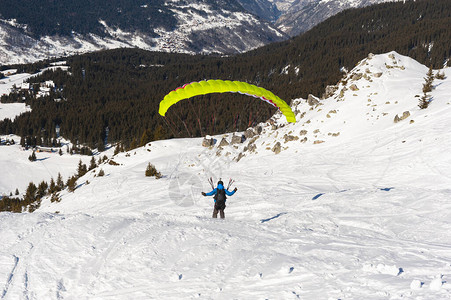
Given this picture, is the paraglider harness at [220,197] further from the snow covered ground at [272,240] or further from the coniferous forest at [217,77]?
the coniferous forest at [217,77]

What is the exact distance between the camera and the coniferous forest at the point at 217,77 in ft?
251

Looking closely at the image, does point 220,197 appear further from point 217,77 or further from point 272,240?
point 217,77

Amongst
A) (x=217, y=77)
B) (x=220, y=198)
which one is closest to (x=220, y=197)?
(x=220, y=198)

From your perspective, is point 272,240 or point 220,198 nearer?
point 272,240

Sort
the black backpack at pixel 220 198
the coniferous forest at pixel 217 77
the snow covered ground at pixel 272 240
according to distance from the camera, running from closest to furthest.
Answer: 1. the snow covered ground at pixel 272 240
2. the black backpack at pixel 220 198
3. the coniferous forest at pixel 217 77

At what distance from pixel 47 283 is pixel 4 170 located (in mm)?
Result: 64596

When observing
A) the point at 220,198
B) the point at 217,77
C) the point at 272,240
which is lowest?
the point at 272,240

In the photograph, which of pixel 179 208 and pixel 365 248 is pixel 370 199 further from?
pixel 179 208

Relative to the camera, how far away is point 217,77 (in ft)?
473

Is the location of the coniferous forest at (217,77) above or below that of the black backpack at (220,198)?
above

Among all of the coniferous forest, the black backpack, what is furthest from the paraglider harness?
the coniferous forest

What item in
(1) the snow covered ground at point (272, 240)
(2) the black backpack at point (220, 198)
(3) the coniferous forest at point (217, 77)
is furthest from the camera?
(3) the coniferous forest at point (217, 77)

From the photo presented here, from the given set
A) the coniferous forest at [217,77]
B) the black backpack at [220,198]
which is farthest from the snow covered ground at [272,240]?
the coniferous forest at [217,77]

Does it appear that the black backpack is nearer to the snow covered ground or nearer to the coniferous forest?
the snow covered ground
